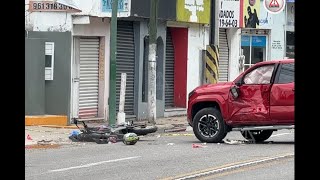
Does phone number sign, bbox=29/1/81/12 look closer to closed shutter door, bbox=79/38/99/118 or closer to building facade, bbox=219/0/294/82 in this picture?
closed shutter door, bbox=79/38/99/118

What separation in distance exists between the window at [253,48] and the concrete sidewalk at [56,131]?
8.41 m

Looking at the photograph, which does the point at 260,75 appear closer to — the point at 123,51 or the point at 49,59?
the point at 49,59

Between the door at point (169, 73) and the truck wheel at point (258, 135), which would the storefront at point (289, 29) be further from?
the truck wheel at point (258, 135)

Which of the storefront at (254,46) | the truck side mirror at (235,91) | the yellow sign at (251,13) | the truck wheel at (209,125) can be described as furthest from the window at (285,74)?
the storefront at (254,46)

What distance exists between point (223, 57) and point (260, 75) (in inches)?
610

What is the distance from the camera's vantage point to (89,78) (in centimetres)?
2327

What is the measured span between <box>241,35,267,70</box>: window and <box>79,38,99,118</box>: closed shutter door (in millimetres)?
10279

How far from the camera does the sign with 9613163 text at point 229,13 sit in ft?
97.2

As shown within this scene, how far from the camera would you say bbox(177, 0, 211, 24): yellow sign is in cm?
2584

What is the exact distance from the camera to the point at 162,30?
84.1 ft

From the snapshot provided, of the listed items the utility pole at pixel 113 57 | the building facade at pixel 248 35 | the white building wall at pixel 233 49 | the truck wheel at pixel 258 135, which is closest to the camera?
Result: the truck wheel at pixel 258 135
